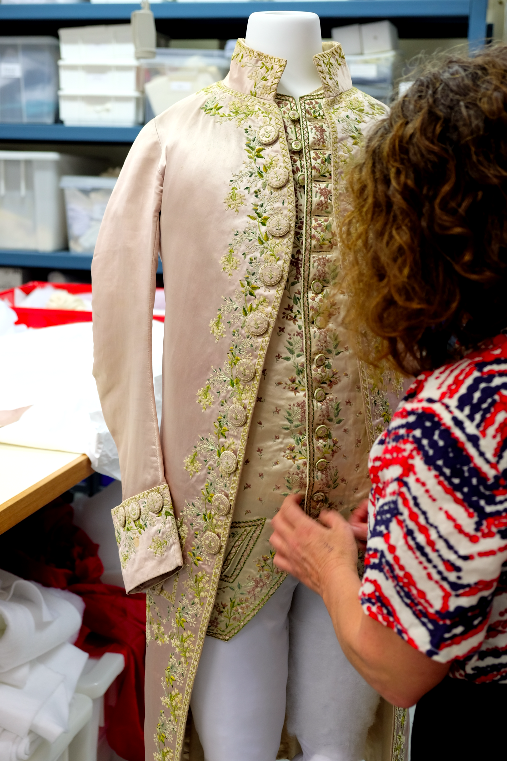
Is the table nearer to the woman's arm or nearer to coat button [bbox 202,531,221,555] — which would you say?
coat button [bbox 202,531,221,555]

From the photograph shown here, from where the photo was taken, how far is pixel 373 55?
81.5 inches

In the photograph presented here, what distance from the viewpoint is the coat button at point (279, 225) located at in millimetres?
818

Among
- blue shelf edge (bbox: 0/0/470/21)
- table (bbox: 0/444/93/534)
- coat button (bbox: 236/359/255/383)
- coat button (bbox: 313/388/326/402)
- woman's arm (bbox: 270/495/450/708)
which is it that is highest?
blue shelf edge (bbox: 0/0/470/21)

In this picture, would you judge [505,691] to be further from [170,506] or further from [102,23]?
[102,23]

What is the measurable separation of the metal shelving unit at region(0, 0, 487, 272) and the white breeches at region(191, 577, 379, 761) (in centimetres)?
176

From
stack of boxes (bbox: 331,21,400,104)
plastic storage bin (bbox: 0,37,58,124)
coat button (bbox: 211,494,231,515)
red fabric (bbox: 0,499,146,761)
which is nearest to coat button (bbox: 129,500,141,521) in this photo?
coat button (bbox: 211,494,231,515)

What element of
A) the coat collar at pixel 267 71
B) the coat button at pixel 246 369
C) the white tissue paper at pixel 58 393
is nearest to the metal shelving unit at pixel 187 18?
the white tissue paper at pixel 58 393

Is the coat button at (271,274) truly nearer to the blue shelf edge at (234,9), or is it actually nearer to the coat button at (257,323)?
the coat button at (257,323)

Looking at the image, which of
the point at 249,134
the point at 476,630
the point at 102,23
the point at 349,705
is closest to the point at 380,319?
the point at 476,630

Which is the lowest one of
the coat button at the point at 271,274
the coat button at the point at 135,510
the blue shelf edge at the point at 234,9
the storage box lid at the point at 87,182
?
the coat button at the point at 135,510

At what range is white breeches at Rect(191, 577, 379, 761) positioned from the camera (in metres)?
0.89

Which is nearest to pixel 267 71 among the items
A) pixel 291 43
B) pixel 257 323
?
pixel 291 43

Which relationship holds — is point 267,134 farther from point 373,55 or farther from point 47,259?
point 47,259

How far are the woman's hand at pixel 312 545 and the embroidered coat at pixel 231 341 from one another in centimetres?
7
